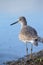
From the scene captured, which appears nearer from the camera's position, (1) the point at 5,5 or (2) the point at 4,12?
(2) the point at 4,12

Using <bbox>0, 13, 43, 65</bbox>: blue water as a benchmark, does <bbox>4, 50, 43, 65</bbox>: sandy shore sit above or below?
below

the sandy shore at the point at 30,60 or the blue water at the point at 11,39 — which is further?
the blue water at the point at 11,39

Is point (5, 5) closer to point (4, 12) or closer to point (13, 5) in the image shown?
point (13, 5)

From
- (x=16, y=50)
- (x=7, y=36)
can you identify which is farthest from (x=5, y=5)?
(x=16, y=50)

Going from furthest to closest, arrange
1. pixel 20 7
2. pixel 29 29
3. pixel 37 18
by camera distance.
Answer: pixel 20 7 < pixel 37 18 < pixel 29 29

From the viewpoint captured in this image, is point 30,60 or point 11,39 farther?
point 11,39

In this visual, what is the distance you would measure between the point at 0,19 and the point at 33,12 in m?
2.36

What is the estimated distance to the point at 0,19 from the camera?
15320 millimetres

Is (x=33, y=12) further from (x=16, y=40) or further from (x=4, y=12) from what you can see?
(x=16, y=40)

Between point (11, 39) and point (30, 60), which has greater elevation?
point (11, 39)

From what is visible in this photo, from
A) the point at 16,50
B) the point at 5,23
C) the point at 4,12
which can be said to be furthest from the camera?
the point at 4,12

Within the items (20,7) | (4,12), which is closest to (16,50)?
(4,12)

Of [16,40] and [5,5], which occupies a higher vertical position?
[5,5]

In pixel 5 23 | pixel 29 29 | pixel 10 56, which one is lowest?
pixel 10 56
